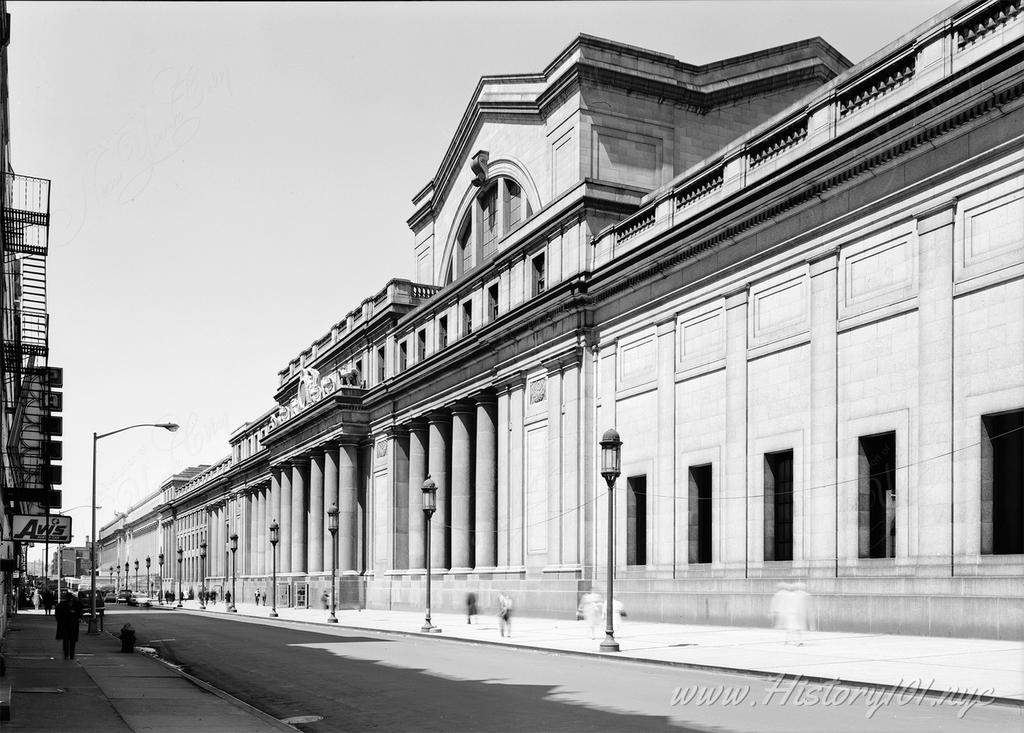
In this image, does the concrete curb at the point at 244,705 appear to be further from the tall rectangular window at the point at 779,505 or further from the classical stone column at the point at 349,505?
the classical stone column at the point at 349,505

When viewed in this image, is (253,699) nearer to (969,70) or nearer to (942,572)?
(942,572)

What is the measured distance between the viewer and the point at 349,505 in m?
71.1

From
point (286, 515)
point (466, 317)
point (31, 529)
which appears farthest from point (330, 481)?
point (31, 529)

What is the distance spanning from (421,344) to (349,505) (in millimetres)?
13265

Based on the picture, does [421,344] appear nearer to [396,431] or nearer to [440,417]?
[396,431]

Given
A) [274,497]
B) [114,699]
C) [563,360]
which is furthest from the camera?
[274,497]

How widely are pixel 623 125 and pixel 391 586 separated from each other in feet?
97.6

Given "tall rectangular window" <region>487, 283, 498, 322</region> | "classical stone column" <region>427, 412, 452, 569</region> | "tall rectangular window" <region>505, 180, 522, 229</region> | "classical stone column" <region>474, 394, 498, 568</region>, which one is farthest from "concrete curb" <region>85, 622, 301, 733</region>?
"tall rectangular window" <region>505, 180, 522, 229</region>

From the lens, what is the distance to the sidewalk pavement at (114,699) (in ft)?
50.1

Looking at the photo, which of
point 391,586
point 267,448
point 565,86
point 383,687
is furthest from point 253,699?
point 267,448

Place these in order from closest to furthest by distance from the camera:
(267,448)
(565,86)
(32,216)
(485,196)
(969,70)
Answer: (969,70) → (32,216) → (565,86) → (485,196) → (267,448)

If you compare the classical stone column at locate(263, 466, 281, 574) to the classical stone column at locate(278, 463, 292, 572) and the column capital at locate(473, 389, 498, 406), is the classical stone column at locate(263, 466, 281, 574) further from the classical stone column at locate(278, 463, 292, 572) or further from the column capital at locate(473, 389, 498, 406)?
the column capital at locate(473, 389, 498, 406)

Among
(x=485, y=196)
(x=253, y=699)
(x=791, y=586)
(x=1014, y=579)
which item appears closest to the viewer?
(x=253, y=699)

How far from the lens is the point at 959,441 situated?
25.6m
